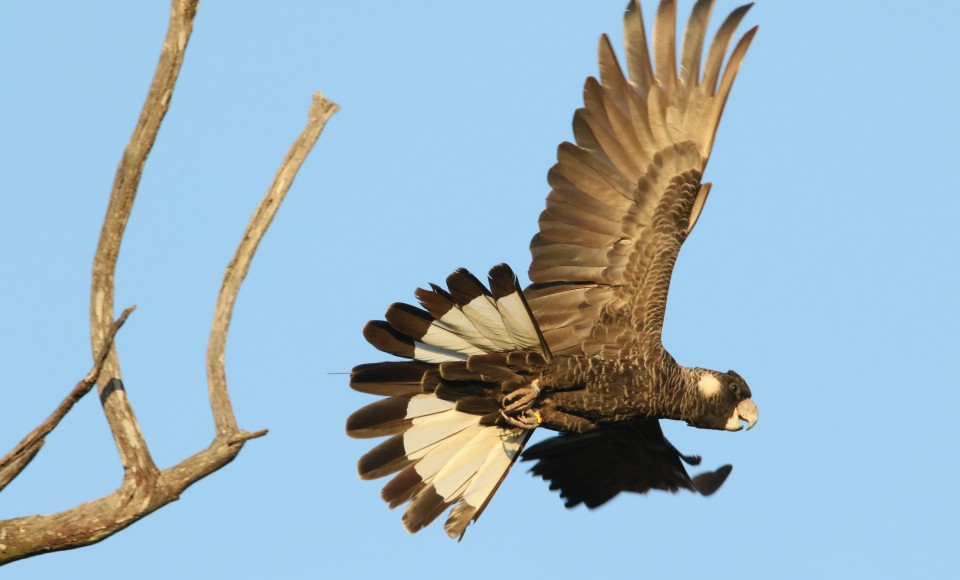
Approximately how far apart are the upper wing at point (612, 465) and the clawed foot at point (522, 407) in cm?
104

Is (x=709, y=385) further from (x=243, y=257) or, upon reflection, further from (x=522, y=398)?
(x=243, y=257)

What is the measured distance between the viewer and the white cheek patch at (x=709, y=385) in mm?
8125

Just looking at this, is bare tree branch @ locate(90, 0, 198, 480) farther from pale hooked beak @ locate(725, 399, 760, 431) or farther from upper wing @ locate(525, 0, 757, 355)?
pale hooked beak @ locate(725, 399, 760, 431)

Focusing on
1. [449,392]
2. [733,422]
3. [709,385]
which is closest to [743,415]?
[733,422]

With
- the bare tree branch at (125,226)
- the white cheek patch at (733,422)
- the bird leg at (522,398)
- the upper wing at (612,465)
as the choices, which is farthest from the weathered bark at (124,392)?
the white cheek patch at (733,422)

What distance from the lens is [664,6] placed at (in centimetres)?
789

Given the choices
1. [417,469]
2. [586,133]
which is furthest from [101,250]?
[586,133]

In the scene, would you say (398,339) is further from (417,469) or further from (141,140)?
(141,140)

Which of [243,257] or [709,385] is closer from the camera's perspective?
[243,257]

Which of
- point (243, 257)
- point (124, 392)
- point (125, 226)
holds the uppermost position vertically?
point (125, 226)

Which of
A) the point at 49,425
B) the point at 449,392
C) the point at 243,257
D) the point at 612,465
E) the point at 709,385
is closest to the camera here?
the point at 49,425

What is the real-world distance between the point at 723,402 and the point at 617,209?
1.57 meters

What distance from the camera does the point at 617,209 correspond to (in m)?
8.03

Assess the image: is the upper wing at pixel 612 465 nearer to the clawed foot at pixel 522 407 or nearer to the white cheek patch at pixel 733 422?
the white cheek patch at pixel 733 422
